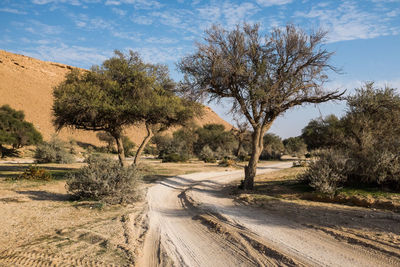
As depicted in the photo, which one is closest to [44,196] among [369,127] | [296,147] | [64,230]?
[64,230]

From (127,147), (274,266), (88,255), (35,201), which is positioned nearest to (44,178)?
(35,201)

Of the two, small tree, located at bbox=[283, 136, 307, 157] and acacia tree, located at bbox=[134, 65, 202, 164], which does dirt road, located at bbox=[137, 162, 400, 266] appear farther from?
small tree, located at bbox=[283, 136, 307, 157]

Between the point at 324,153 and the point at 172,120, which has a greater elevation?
the point at 172,120

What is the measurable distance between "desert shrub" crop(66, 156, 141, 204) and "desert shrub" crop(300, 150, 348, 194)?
636 centimetres

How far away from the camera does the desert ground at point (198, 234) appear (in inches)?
181

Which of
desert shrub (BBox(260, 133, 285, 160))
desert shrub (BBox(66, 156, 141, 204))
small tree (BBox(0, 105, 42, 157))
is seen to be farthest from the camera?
desert shrub (BBox(260, 133, 285, 160))

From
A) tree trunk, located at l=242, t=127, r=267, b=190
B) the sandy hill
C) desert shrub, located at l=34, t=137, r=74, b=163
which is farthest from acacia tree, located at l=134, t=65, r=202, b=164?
the sandy hill

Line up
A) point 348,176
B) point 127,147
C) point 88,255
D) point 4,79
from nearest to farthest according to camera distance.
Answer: point 88,255 → point 348,176 → point 127,147 → point 4,79

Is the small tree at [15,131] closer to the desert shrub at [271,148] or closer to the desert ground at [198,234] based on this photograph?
the desert ground at [198,234]

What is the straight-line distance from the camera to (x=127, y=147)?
170ft

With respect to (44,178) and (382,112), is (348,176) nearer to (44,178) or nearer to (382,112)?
(382,112)

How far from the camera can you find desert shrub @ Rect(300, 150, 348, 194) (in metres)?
8.65

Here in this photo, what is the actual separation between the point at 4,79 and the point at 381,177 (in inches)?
3718

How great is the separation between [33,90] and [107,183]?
8679 cm
